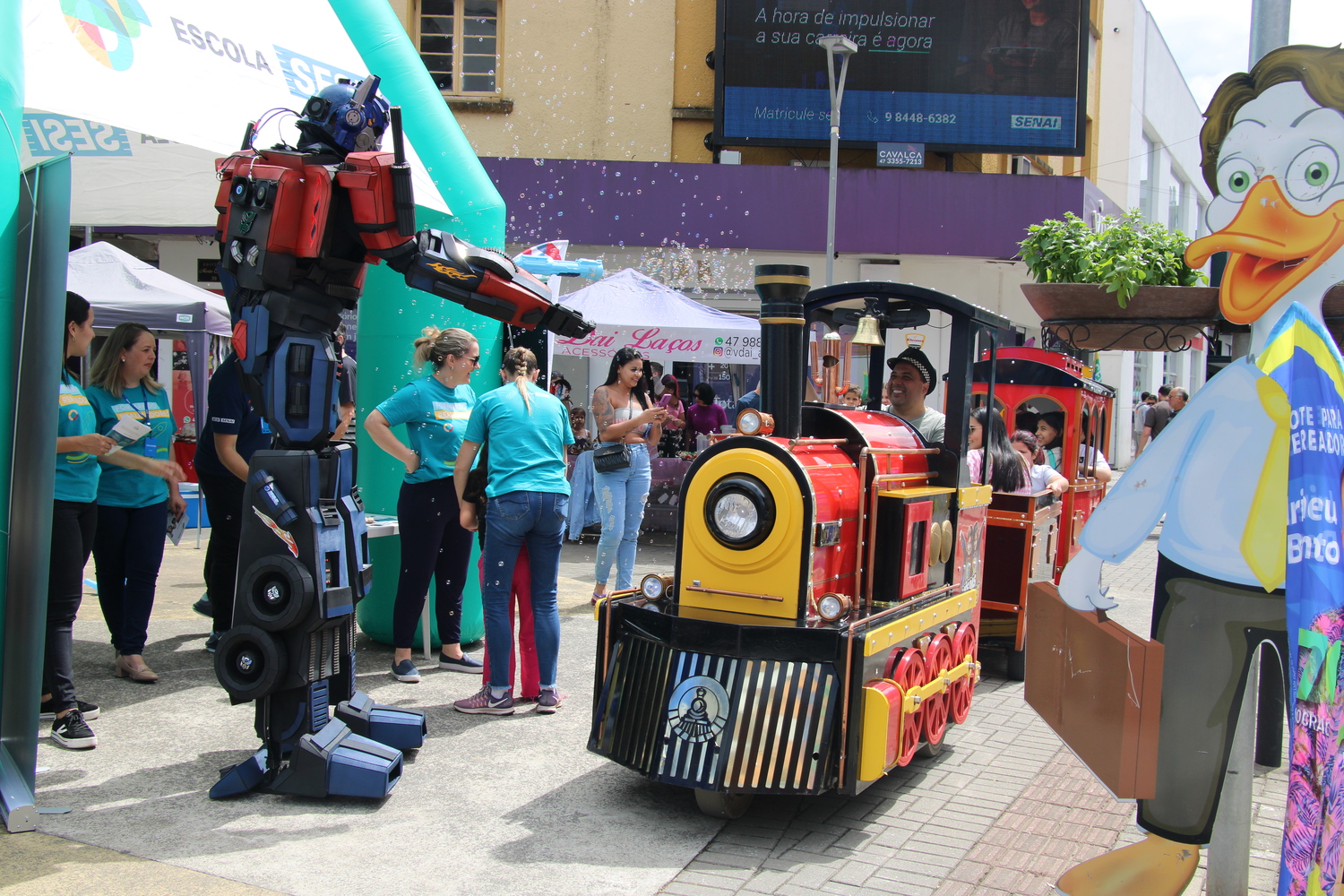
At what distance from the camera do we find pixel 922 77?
17.6 metres

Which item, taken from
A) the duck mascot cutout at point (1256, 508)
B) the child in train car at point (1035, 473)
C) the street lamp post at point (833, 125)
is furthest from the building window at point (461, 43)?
the duck mascot cutout at point (1256, 508)

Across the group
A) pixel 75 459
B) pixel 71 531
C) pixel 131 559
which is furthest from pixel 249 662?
pixel 131 559

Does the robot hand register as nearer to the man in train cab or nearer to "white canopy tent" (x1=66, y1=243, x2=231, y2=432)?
the man in train cab

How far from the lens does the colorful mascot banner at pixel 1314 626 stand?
8.38 ft

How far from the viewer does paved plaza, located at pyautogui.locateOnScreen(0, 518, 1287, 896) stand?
3.36 meters

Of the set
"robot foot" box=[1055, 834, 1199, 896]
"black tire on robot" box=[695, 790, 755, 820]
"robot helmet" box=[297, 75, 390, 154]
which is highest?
"robot helmet" box=[297, 75, 390, 154]

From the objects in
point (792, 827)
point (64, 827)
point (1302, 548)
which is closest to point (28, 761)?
point (64, 827)

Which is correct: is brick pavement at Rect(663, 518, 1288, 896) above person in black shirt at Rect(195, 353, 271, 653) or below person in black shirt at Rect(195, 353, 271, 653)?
below

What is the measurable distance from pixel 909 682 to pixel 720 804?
3.07 feet

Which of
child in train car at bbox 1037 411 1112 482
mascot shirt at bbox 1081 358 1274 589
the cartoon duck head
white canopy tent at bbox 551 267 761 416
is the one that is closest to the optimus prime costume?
mascot shirt at bbox 1081 358 1274 589

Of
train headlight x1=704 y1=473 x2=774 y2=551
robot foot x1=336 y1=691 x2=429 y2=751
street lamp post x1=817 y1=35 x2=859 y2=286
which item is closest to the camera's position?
train headlight x1=704 y1=473 x2=774 y2=551

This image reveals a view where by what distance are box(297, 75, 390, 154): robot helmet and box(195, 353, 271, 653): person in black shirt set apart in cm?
189

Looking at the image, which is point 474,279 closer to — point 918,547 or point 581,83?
point 918,547

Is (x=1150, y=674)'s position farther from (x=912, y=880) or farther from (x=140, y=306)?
(x=140, y=306)
